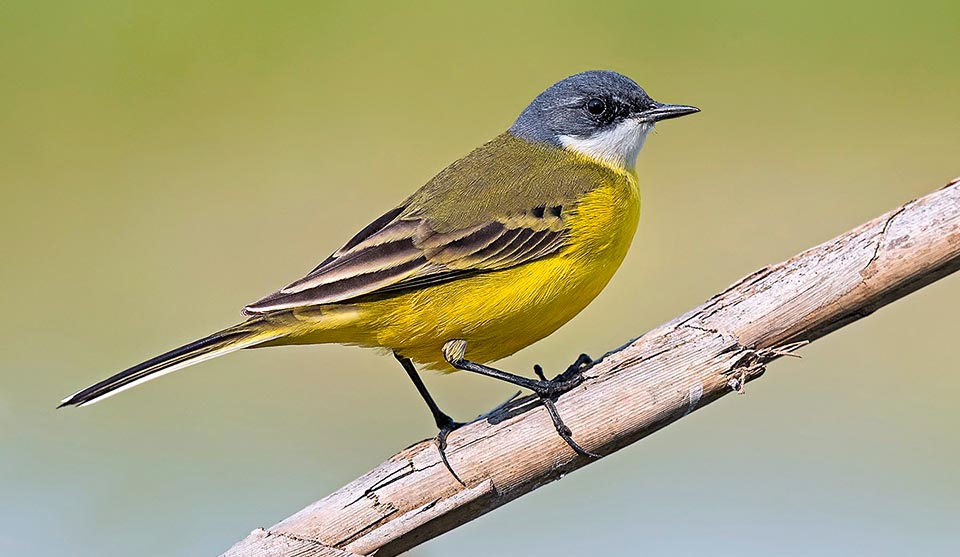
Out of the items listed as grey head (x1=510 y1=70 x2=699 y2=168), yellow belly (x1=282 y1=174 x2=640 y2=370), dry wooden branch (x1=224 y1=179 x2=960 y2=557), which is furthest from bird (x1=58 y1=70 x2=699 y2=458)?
grey head (x1=510 y1=70 x2=699 y2=168)

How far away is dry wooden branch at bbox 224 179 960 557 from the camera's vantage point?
10.8ft

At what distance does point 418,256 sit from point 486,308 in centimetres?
32

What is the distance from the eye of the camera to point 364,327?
3973mm

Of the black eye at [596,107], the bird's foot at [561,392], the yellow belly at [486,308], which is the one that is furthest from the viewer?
the black eye at [596,107]

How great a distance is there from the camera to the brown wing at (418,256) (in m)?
3.84

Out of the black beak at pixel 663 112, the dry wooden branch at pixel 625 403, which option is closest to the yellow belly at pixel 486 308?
the dry wooden branch at pixel 625 403

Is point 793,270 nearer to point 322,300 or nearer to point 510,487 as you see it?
point 510,487

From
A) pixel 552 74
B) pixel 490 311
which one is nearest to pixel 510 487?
pixel 490 311

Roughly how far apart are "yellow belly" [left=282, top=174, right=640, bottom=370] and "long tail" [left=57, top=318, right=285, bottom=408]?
168 mm

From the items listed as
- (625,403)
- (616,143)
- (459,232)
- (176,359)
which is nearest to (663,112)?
(616,143)

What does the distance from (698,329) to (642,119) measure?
1.59 m

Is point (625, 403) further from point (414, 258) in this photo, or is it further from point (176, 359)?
point (176, 359)

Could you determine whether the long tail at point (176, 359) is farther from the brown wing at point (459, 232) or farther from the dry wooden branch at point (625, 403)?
the dry wooden branch at point (625, 403)

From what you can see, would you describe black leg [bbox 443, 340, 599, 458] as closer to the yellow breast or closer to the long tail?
the yellow breast
